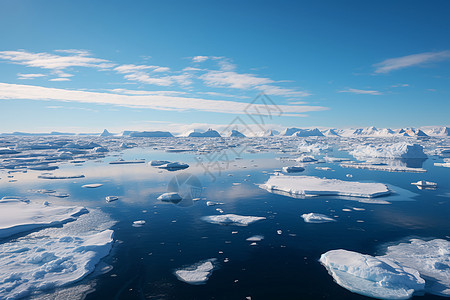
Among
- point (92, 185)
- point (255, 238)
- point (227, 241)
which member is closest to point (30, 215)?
point (92, 185)

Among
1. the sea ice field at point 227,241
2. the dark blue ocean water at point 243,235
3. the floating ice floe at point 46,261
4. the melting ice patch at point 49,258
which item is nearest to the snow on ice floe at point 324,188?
the sea ice field at point 227,241

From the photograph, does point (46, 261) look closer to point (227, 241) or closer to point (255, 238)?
point (227, 241)

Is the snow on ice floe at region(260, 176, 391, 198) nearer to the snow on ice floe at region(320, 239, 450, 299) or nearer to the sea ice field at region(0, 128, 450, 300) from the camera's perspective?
the sea ice field at region(0, 128, 450, 300)

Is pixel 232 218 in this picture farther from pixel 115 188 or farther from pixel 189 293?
pixel 115 188

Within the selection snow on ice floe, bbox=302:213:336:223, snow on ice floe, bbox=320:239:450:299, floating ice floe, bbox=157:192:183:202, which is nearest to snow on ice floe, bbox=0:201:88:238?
floating ice floe, bbox=157:192:183:202

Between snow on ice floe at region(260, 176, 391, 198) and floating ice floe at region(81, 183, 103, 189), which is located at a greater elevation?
snow on ice floe at region(260, 176, 391, 198)

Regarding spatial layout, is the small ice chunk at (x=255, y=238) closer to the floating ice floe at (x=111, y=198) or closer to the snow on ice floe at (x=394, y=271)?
the snow on ice floe at (x=394, y=271)

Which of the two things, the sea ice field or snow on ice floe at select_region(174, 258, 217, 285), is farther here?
snow on ice floe at select_region(174, 258, 217, 285)
